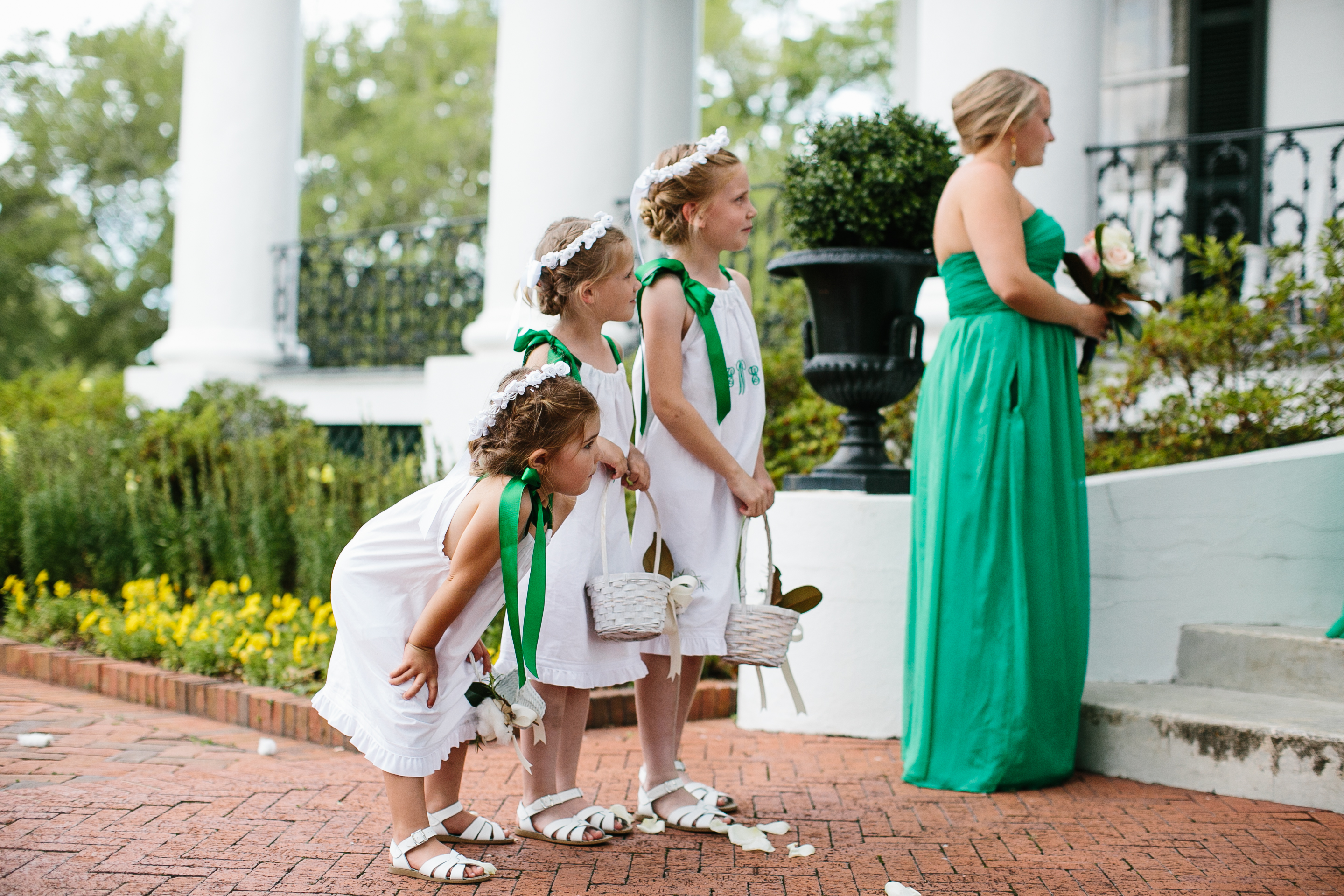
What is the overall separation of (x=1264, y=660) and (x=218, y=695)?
3.86 m

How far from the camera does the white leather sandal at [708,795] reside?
3.13 meters

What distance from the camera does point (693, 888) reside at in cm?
261

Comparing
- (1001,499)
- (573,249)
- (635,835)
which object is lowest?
(635,835)

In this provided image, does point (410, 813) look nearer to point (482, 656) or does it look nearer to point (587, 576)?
point (482, 656)

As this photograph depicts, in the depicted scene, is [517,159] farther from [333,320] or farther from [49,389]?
[49,389]

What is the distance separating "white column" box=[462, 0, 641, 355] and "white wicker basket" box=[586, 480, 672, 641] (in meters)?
4.55

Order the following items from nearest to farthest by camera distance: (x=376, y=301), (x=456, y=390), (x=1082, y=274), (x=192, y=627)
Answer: (x=1082, y=274)
(x=192, y=627)
(x=456, y=390)
(x=376, y=301)

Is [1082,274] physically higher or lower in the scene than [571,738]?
higher

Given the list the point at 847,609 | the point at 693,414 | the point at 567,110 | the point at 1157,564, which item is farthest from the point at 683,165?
the point at 567,110

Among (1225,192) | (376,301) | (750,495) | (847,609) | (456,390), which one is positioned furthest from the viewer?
(376,301)

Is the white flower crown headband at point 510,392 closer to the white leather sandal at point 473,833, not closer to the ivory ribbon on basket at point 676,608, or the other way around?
the ivory ribbon on basket at point 676,608

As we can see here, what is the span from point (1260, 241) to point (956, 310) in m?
4.84

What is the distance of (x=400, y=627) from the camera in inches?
105

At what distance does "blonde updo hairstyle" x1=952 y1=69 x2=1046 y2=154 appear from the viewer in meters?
3.52
